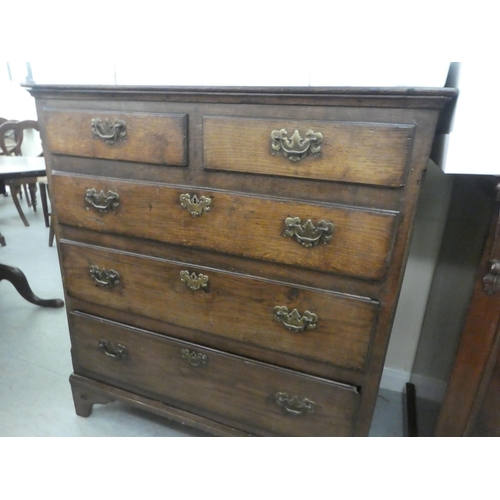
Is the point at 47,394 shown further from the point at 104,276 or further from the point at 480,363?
the point at 480,363

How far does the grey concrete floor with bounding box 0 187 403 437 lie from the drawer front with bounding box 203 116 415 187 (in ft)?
2.99

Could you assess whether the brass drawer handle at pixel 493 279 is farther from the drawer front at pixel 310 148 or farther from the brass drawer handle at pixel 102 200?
the brass drawer handle at pixel 102 200

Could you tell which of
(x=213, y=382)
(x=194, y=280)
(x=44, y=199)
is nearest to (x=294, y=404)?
(x=213, y=382)

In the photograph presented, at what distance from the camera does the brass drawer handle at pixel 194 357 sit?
0.94 m

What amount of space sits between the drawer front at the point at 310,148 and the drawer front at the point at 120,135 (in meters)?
0.07

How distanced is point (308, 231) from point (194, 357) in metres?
0.47

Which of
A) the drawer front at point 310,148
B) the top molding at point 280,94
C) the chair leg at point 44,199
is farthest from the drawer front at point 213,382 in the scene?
the chair leg at point 44,199

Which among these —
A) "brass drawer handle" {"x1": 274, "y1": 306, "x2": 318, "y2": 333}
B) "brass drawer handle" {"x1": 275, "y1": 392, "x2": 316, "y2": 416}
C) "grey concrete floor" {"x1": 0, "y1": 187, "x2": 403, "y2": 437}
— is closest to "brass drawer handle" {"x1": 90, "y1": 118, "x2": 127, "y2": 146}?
"brass drawer handle" {"x1": 274, "y1": 306, "x2": 318, "y2": 333}

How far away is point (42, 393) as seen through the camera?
132 cm

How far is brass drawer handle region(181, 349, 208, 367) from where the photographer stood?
36.9 inches

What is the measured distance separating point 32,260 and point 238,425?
2127 mm

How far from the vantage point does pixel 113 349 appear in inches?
41.3
